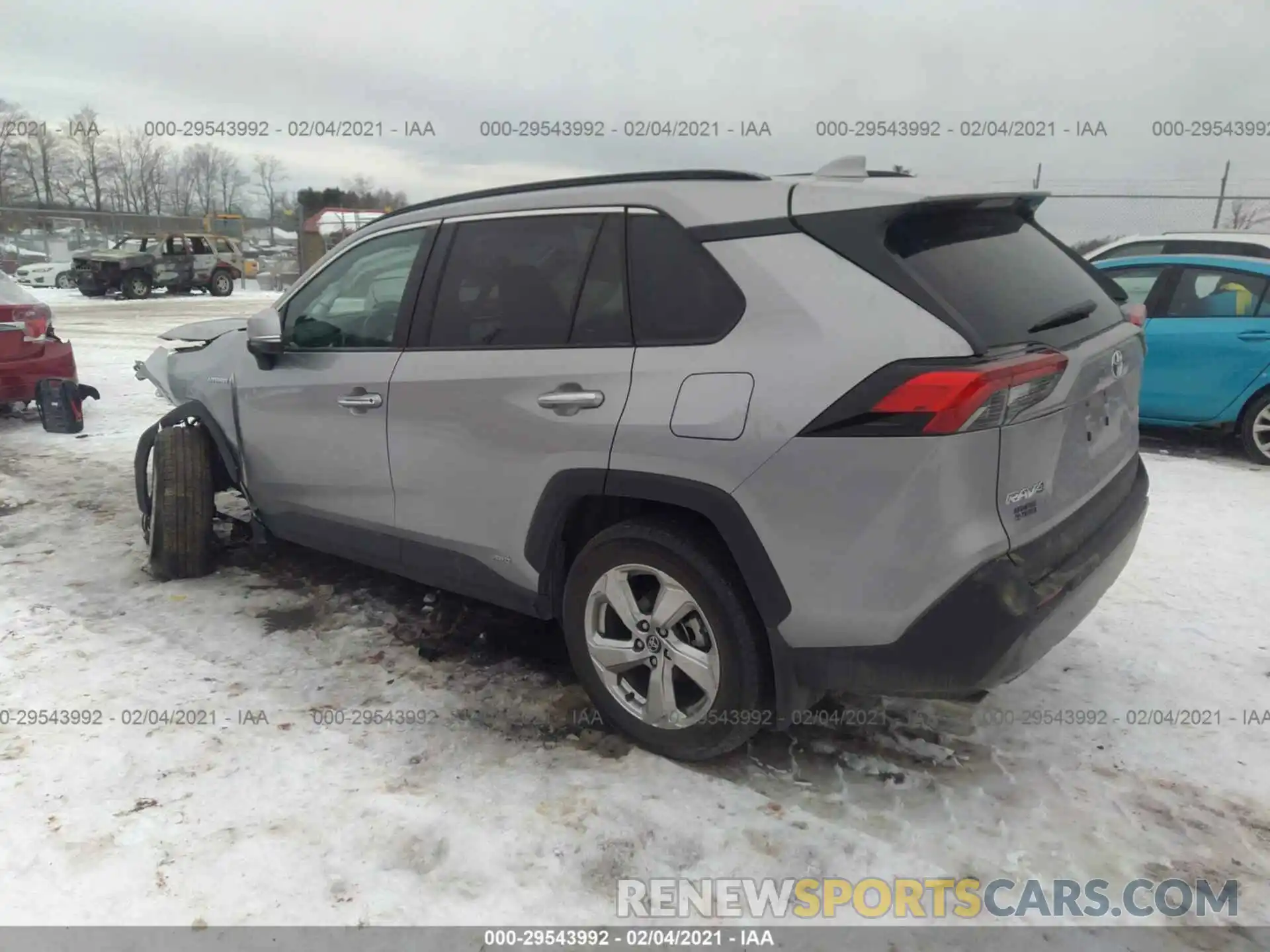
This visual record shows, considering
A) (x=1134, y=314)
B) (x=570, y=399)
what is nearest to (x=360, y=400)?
(x=570, y=399)

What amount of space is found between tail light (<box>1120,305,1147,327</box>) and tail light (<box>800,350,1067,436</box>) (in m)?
1.16

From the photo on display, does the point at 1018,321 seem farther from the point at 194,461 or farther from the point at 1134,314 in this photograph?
the point at 194,461

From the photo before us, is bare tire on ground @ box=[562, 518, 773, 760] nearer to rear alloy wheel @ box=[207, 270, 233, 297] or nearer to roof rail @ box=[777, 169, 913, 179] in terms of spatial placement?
roof rail @ box=[777, 169, 913, 179]

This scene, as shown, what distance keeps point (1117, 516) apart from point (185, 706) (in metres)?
3.32

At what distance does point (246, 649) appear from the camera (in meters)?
3.62

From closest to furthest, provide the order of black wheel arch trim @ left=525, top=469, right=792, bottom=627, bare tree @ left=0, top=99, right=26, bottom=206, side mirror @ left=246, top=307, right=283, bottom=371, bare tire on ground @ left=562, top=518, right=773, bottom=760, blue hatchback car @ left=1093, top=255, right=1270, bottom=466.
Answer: black wheel arch trim @ left=525, top=469, right=792, bottom=627, bare tire on ground @ left=562, top=518, right=773, bottom=760, side mirror @ left=246, top=307, right=283, bottom=371, blue hatchback car @ left=1093, top=255, right=1270, bottom=466, bare tree @ left=0, top=99, right=26, bottom=206

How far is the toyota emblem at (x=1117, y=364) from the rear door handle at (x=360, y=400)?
2.60 m

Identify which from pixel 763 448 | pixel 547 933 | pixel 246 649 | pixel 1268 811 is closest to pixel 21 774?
pixel 246 649

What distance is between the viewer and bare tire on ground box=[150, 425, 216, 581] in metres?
4.23

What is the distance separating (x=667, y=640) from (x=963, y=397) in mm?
1174

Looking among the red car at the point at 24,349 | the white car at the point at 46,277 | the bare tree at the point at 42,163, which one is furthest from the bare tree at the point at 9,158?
the red car at the point at 24,349

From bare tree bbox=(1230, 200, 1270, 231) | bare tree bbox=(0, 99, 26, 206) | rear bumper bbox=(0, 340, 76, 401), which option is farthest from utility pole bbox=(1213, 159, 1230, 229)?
bare tree bbox=(0, 99, 26, 206)

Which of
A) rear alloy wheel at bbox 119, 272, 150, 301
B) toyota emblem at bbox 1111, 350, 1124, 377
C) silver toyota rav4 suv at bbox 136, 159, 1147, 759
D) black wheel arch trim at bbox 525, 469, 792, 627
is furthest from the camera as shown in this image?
rear alloy wheel at bbox 119, 272, 150, 301

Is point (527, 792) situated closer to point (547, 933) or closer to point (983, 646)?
point (547, 933)
